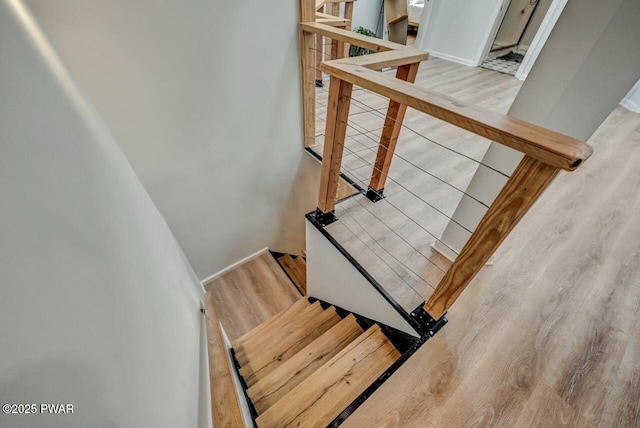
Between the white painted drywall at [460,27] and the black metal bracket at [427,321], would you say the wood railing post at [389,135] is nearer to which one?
the black metal bracket at [427,321]

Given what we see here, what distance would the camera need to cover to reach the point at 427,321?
3.80ft

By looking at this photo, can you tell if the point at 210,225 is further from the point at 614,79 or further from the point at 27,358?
the point at 614,79

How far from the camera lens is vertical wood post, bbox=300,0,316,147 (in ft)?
5.27

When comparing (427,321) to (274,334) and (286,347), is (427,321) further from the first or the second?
(274,334)

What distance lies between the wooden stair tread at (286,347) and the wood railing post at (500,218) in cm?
100

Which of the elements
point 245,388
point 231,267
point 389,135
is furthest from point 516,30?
point 245,388

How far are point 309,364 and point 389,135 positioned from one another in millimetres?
1360

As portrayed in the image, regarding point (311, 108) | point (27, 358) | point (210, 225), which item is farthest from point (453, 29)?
point (27, 358)

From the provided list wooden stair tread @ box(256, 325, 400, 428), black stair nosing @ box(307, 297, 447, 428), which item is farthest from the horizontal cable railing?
wooden stair tread @ box(256, 325, 400, 428)

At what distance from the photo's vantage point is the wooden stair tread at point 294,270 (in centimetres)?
275

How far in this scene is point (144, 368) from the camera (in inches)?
25.7

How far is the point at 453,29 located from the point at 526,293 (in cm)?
449

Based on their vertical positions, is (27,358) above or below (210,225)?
above

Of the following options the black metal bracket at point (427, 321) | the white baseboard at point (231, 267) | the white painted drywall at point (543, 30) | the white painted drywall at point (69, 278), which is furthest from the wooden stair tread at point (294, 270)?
the white painted drywall at point (543, 30)
